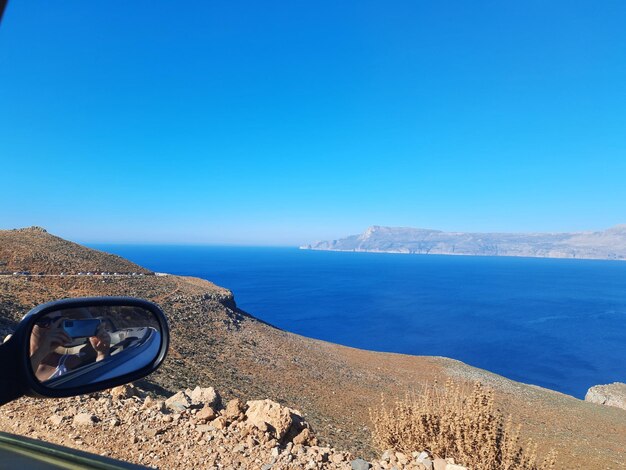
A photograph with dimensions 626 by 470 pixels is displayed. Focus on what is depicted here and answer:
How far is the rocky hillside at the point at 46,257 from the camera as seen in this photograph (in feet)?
68.8

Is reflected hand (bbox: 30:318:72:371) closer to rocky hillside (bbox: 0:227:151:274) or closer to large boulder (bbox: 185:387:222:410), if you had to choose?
large boulder (bbox: 185:387:222:410)

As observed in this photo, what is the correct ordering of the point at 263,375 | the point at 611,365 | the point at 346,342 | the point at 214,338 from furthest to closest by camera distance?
the point at 346,342, the point at 611,365, the point at 214,338, the point at 263,375

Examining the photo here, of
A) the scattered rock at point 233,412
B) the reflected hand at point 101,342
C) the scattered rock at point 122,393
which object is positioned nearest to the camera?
the reflected hand at point 101,342

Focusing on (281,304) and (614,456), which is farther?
(281,304)

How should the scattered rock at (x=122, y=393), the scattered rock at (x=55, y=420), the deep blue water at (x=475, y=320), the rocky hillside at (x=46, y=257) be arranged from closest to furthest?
the scattered rock at (x=55, y=420)
the scattered rock at (x=122, y=393)
the rocky hillside at (x=46, y=257)
the deep blue water at (x=475, y=320)

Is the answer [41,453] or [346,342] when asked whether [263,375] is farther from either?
[346,342]

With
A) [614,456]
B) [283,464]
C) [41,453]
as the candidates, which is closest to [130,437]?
[283,464]

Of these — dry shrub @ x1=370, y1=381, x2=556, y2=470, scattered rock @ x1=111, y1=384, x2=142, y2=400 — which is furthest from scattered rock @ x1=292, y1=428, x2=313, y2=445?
scattered rock @ x1=111, y1=384, x2=142, y2=400

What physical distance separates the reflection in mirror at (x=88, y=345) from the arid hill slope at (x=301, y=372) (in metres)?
7.86

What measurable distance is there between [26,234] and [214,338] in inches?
704

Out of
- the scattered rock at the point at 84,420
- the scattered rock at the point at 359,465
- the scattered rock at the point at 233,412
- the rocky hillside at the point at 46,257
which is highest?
the rocky hillside at the point at 46,257

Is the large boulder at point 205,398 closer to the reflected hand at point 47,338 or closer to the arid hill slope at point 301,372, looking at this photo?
the arid hill slope at point 301,372

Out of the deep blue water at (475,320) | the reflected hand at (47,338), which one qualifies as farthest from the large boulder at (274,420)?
the deep blue water at (475,320)

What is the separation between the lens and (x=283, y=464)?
180 inches
